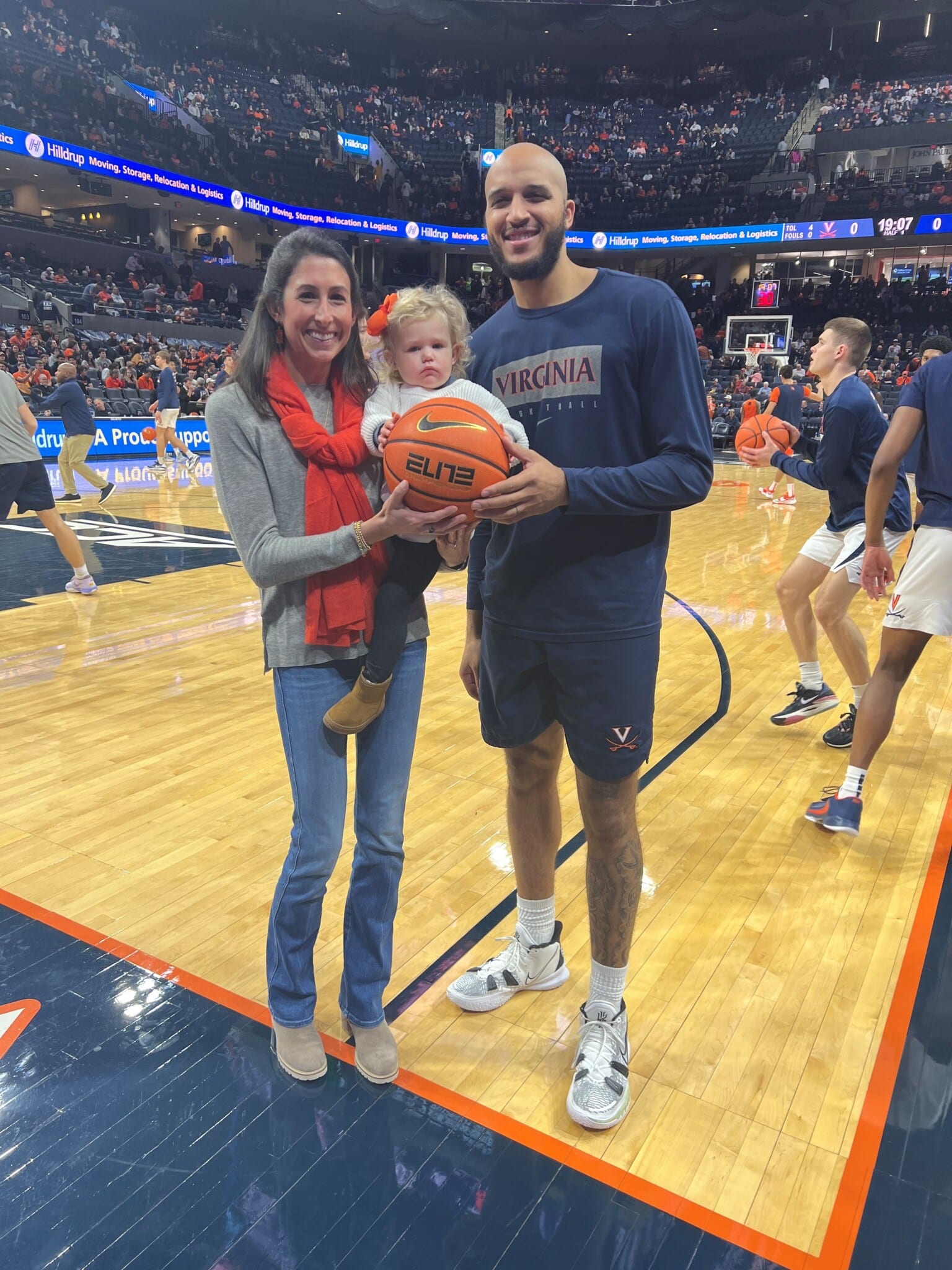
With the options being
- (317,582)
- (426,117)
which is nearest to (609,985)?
(317,582)

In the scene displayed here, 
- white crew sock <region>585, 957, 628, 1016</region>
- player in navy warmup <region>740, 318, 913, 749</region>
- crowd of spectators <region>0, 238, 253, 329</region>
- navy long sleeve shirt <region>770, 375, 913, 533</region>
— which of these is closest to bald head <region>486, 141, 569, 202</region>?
white crew sock <region>585, 957, 628, 1016</region>

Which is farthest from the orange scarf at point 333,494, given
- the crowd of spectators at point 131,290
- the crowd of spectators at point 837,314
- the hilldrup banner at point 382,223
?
the hilldrup banner at point 382,223

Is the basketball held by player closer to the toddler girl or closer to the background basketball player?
the background basketball player

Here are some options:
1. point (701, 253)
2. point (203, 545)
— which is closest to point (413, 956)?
point (203, 545)

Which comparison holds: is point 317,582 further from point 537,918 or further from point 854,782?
point 854,782

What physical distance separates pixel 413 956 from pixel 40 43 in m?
30.5

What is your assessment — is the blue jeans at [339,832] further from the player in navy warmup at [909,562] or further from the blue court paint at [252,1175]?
the player in navy warmup at [909,562]

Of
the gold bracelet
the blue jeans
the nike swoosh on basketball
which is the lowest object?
the blue jeans

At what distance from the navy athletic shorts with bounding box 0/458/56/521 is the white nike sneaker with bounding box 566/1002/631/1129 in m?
5.06

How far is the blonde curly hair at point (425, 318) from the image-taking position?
1845mm

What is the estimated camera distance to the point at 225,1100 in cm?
192

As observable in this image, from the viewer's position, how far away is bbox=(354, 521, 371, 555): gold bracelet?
1.66 m

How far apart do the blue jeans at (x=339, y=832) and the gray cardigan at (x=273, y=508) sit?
13cm

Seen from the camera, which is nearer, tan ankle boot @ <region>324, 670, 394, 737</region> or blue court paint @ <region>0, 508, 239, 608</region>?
tan ankle boot @ <region>324, 670, 394, 737</region>
